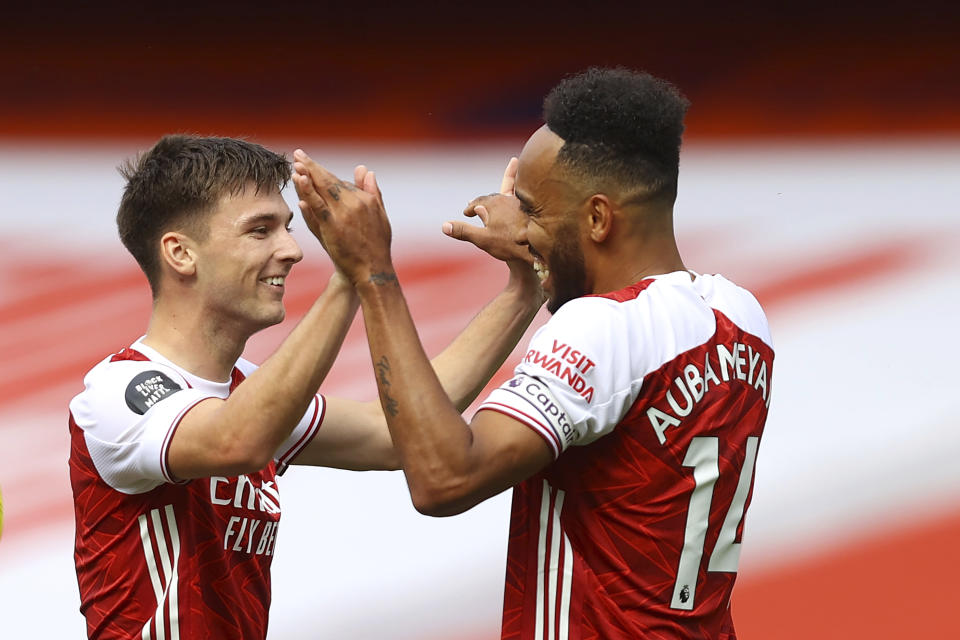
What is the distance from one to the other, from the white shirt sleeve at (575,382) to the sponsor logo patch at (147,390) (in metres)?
0.64

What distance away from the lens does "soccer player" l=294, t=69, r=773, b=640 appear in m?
1.65

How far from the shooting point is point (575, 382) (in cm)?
167

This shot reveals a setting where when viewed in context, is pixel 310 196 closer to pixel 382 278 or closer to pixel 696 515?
pixel 382 278

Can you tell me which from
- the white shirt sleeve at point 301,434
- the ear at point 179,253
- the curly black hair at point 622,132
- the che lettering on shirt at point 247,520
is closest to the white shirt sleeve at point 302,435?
the white shirt sleeve at point 301,434

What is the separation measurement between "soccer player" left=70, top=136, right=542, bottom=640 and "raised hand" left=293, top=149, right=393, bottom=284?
0.65 feet

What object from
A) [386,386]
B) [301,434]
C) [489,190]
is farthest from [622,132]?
[489,190]

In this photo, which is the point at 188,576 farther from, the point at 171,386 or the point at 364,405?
the point at 364,405

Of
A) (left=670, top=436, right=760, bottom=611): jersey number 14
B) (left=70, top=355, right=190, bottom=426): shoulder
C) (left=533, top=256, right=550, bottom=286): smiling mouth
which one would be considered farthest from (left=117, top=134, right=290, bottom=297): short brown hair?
(left=670, top=436, right=760, bottom=611): jersey number 14

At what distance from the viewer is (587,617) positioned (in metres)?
1.77

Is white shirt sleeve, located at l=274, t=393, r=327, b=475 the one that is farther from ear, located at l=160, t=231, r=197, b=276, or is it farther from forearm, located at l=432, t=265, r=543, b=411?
ear, located at l=160, t=231, r=197, b=276

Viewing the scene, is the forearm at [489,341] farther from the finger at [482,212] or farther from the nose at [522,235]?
the nose at [522,235]

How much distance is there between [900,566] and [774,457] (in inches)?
19.2

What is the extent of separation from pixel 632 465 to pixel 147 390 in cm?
84

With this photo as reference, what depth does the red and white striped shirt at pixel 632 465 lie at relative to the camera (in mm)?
1693
